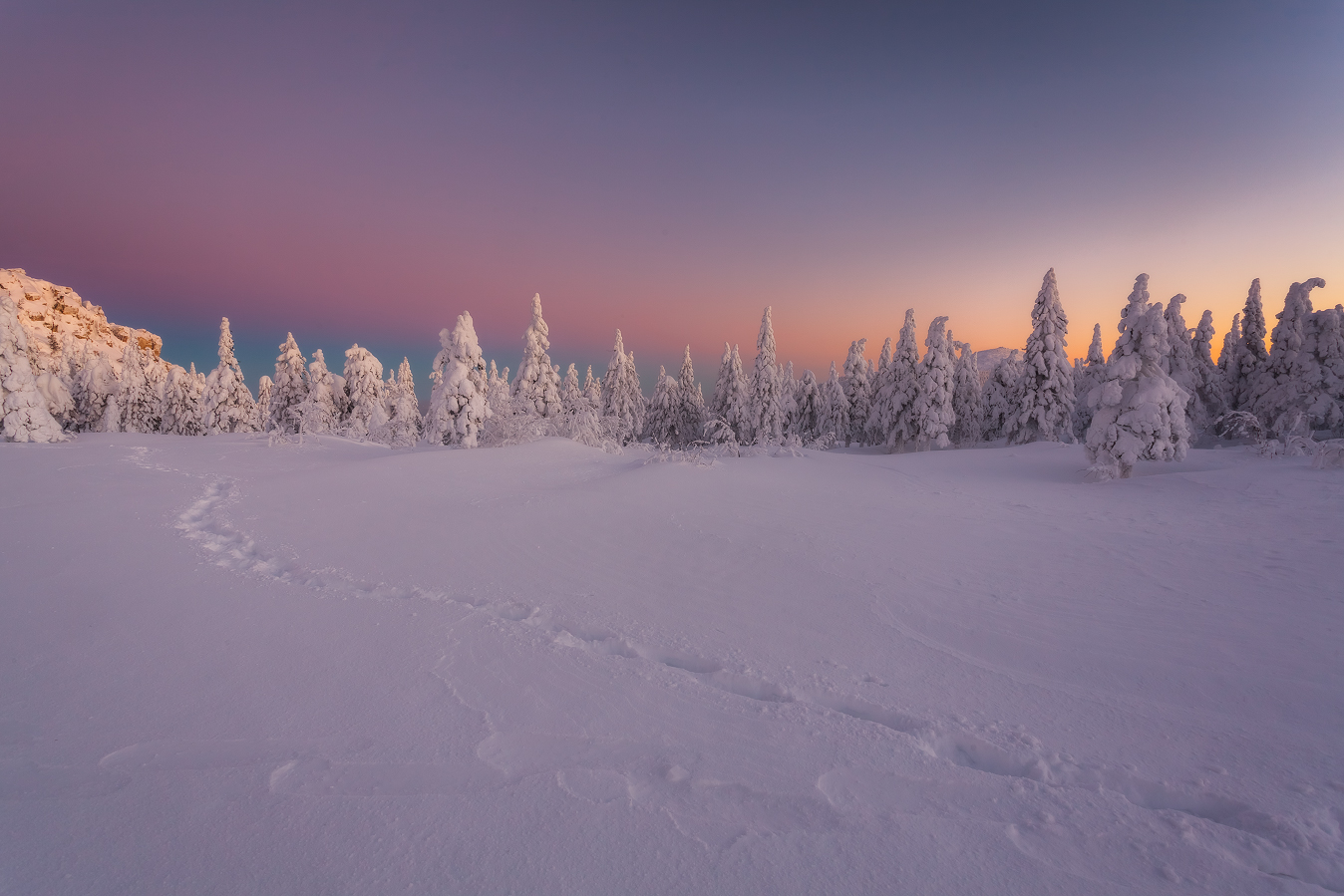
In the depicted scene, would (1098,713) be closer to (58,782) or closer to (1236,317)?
(58,782)

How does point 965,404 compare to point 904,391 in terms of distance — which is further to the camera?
point 965,404

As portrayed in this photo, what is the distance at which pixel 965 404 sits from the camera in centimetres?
4222

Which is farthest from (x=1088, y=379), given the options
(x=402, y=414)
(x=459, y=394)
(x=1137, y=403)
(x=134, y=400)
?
(x=134, y=400)

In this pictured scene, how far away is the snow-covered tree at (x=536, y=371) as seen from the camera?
3052cm

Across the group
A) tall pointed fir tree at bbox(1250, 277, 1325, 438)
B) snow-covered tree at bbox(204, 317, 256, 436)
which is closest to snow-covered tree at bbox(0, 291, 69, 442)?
snow-covered tree at bbox(204, 317, 256, 436)

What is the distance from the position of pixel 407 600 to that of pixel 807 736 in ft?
13.5

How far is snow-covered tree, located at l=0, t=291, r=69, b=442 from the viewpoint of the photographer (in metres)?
21.3

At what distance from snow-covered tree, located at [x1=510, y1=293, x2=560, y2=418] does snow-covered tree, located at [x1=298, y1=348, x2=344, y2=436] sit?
1562cm

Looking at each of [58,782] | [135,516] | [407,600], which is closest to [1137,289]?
[407,600]

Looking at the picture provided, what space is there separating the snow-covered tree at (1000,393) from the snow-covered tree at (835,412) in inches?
438

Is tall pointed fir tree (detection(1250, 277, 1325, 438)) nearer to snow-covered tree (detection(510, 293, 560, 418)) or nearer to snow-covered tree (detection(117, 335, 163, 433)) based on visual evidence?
snow-covered tree (detection(510, 293, 560, 418))

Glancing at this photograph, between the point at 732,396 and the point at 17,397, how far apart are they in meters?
36.7

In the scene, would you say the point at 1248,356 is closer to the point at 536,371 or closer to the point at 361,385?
the point at 536,371

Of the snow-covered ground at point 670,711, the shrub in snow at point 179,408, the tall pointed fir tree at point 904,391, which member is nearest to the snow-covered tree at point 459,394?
the snow-covered ground at point 670,711
